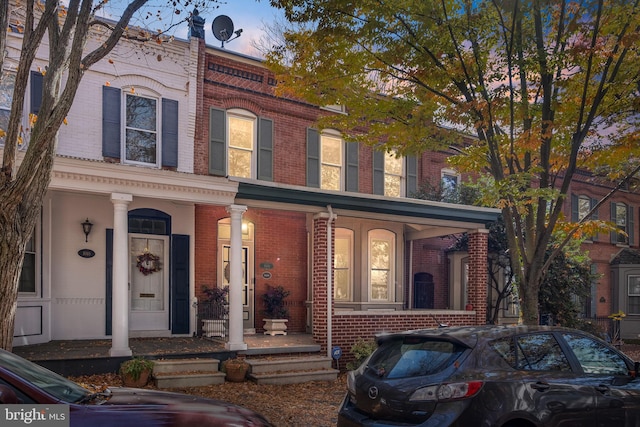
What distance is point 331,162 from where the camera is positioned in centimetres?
1569

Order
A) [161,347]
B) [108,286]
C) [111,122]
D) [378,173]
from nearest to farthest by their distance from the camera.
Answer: [161,347]
[108,286]
[111,122]
[378,173]

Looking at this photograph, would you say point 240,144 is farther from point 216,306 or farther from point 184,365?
point 184,365

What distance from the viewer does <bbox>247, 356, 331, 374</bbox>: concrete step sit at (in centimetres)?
1036

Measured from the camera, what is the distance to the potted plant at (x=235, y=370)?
10.1 m

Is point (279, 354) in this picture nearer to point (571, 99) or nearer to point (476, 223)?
point (476, 223)

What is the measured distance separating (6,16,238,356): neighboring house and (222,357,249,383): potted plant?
178 centimetres

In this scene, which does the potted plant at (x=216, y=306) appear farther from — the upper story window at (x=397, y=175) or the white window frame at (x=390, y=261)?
the upper story window at (x=397, y=175)

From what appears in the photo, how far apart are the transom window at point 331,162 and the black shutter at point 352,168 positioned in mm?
205


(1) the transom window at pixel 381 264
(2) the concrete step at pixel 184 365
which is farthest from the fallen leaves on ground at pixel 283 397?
(1) the transom window at pixel 381 264

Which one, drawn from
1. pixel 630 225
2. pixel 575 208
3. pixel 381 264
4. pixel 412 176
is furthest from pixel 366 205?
pixel 630 225

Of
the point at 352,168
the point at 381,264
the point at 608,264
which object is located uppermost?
the point at 352,168

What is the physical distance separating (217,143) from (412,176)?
629 cm

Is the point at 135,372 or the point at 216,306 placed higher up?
the point at 216,306

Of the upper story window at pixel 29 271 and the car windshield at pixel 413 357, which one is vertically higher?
the upper story window at pixel 29 271
